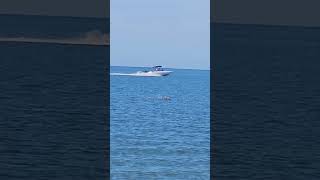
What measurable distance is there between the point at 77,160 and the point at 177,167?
13.1 ft

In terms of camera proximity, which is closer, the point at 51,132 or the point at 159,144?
the point at 51,132

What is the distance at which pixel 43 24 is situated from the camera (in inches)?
7003

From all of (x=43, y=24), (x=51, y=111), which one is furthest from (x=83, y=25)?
(x=51, y=111)

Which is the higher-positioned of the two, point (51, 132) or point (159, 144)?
point (51, 132)

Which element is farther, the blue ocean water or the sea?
the blue ocean water
